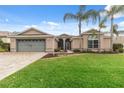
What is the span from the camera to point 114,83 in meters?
7.33

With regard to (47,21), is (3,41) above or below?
below

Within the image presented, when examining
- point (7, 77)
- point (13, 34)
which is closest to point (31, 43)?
point (13, 34)

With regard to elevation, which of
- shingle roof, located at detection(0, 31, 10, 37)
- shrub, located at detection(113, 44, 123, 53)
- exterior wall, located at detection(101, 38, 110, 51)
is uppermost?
shingle roof, located at detection(0, 31, 10, 37)

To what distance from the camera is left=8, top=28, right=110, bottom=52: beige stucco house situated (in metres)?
22.5

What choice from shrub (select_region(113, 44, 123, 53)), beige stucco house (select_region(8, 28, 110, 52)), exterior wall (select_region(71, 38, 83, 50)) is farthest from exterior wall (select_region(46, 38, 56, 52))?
shrub (select_region(113, 44, 123, 53))

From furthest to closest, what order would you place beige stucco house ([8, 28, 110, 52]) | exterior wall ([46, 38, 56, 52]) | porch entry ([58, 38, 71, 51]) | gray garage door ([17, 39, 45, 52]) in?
exterior wall ([46, 38, 56, 52]), gray garage door ([17, 39, 45, 52]), beige stucco house ([8, 28, 110, 52]), porch entry ([58, 38, 71, 51])

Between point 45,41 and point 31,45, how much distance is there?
172 centimetres

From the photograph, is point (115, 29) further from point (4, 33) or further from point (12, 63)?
point (12, 63)

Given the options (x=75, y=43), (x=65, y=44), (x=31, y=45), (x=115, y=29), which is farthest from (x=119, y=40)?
(x=31, y=45)

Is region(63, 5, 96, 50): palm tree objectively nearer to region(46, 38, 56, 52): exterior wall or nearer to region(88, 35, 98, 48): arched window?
region(88, 35, 98, 48): arched window

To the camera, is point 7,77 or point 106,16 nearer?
point 7,77
